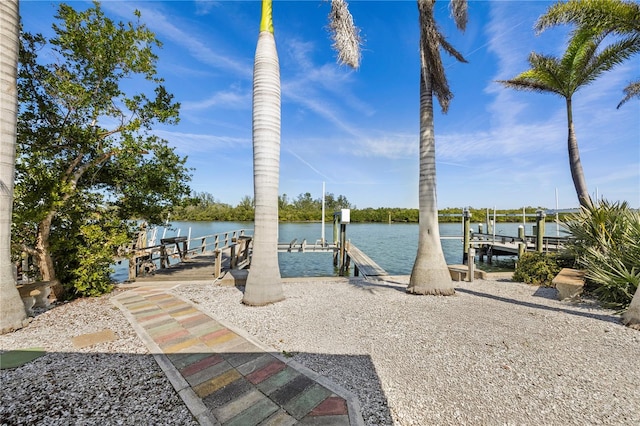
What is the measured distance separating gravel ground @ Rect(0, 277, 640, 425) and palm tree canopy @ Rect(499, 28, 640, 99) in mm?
8875

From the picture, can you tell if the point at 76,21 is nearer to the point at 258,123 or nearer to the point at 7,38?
the point at 7,38

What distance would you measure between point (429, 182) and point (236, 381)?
18.0 feet

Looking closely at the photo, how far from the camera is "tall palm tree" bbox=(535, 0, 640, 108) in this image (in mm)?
5723

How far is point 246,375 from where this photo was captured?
2.80 m

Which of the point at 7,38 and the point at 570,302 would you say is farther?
the point at 570,302

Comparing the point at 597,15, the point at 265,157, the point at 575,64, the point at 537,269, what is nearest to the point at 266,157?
the point at 265,157

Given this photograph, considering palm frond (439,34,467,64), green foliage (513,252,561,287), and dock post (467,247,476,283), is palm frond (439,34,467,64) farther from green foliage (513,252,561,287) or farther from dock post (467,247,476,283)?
green foliage (513,252,561,287)

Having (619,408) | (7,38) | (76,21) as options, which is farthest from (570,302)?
(76,21)

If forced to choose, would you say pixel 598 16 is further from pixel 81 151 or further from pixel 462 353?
pixel 81 151

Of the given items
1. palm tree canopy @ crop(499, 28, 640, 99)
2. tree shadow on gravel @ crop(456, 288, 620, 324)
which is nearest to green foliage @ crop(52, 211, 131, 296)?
tree shadow on gravel @ crop(456, 288, 620, 324)

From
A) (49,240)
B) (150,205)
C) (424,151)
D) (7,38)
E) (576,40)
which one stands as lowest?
(49,240)

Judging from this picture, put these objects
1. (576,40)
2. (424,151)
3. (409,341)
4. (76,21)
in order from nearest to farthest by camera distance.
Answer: (409,341) < (76,21) < (424,151) < (576,40)

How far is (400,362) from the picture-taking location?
3148 mm

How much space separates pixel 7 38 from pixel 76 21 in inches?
66.5
